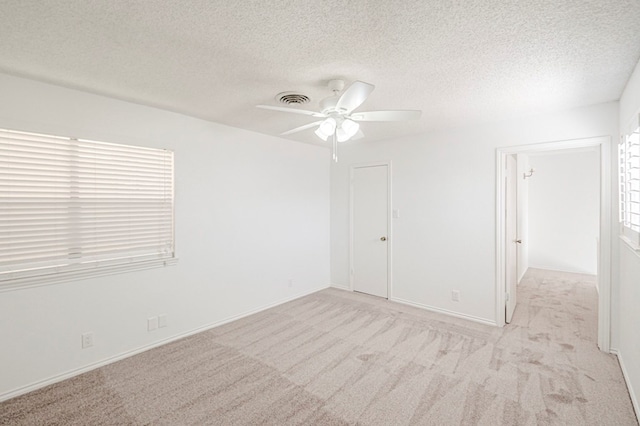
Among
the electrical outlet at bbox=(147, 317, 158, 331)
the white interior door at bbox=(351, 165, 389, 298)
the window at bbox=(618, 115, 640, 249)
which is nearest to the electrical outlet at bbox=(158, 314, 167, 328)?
the electrical outlet at bbox=(147, 317, 158, 331)

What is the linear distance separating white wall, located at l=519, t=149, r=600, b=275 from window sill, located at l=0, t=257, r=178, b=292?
7.35 metres

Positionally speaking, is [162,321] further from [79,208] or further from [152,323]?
[79,208]

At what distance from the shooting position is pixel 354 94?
6.01ft

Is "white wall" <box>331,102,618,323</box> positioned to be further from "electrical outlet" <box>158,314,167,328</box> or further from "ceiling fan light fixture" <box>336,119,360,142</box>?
"electrical outlet" <box>158,314,167,328</box>

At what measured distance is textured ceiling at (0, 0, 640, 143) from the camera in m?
1.46

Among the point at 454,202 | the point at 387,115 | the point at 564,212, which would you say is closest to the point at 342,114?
the point at 387,115

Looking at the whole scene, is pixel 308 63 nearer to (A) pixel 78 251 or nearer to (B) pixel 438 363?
(A) pixel 78 251

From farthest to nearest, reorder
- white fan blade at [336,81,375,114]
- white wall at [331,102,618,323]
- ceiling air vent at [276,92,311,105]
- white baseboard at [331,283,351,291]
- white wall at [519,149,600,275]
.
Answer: white wall at [519,149,600,275], white baseboard at [331,283,351,291], white wall at [331,102,618,323], ceiling air vent at [276,92,311,105], white fan blade at [336,81,375,114]

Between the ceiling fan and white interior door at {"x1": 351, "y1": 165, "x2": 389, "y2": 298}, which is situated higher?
the ceiling fan

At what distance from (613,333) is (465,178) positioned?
2.02 meters

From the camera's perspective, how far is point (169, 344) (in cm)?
298

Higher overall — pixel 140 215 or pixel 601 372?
pixel 140 215

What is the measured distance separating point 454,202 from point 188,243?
3.23m

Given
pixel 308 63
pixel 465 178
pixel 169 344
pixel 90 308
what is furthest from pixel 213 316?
pixel 465 178
